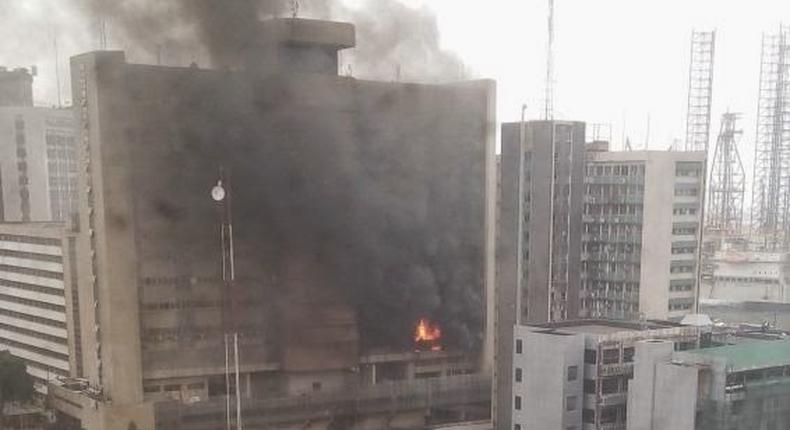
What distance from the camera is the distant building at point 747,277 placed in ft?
20.4

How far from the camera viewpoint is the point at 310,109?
11.2ft

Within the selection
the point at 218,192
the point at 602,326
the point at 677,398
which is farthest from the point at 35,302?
the point at 677,398

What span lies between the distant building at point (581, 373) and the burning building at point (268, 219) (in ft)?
3.04

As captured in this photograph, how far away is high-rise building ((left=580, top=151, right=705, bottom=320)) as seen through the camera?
512cm

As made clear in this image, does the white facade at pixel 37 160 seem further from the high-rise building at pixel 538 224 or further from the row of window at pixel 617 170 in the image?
the row of window at pixel 617 170

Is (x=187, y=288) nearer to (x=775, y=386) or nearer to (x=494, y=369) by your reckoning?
(x=494, y=369)

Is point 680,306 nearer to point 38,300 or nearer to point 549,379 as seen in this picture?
point 549,379

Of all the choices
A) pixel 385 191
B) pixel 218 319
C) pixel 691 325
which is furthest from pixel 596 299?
pixel 218 319

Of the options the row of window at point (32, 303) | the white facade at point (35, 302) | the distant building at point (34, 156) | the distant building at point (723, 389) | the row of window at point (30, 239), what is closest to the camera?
the distant building at point (723, 389)

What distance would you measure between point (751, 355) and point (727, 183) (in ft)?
7.94

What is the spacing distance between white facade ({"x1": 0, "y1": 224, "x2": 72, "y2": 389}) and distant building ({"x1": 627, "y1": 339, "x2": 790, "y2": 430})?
316 cm

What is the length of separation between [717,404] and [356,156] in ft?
6.41

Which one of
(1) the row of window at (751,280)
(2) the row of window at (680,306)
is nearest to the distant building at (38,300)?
(2) the row of window at (680,306)

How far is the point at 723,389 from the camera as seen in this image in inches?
105
